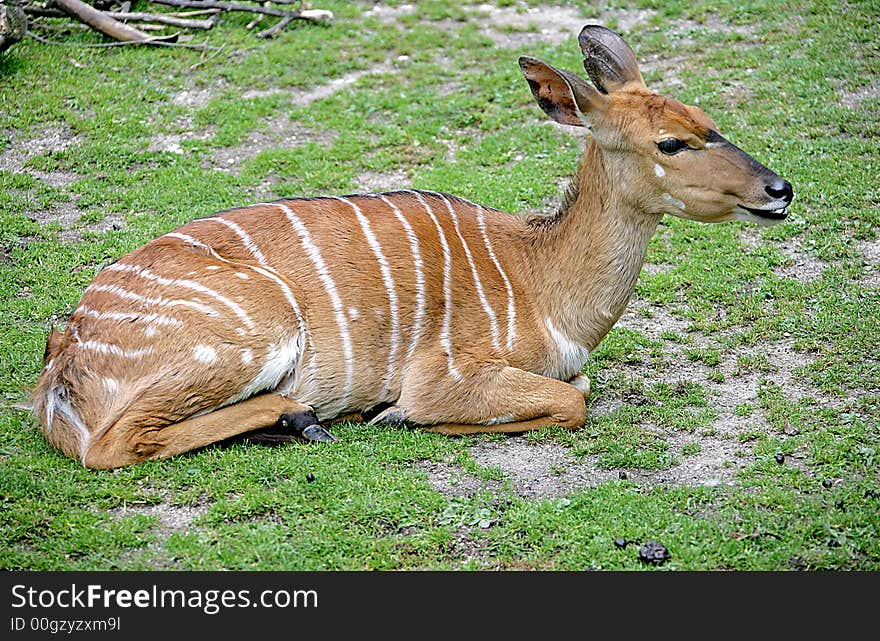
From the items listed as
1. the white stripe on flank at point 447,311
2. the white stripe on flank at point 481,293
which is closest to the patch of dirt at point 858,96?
the white stripe on flank at point 481,293

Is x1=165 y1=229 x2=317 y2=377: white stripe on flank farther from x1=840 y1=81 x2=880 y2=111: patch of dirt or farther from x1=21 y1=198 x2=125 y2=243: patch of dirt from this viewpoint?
x1=840 y1=81 x2=880 y2=111: patch of dirt

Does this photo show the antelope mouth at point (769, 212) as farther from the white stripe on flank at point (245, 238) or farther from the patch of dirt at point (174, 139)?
the patch of dirt at point (174, 139)

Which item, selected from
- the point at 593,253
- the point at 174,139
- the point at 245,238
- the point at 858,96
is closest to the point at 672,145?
the point at 593,253

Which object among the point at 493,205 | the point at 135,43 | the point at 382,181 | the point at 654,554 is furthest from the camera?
the point at 135,43

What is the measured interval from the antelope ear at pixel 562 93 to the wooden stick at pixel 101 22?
20.2ft

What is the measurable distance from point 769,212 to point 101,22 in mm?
7591

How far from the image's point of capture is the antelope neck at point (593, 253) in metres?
5.38

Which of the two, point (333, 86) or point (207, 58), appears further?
point (207, 58)

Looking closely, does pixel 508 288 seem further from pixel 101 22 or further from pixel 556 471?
pixel 101 22

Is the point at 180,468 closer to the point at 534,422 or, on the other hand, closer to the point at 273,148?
the point at 534,422

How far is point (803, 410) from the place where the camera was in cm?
545

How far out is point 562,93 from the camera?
17.5 feet

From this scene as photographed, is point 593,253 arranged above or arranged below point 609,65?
below

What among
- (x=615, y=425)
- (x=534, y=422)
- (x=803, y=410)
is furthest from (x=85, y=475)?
(x=803, y=410)
